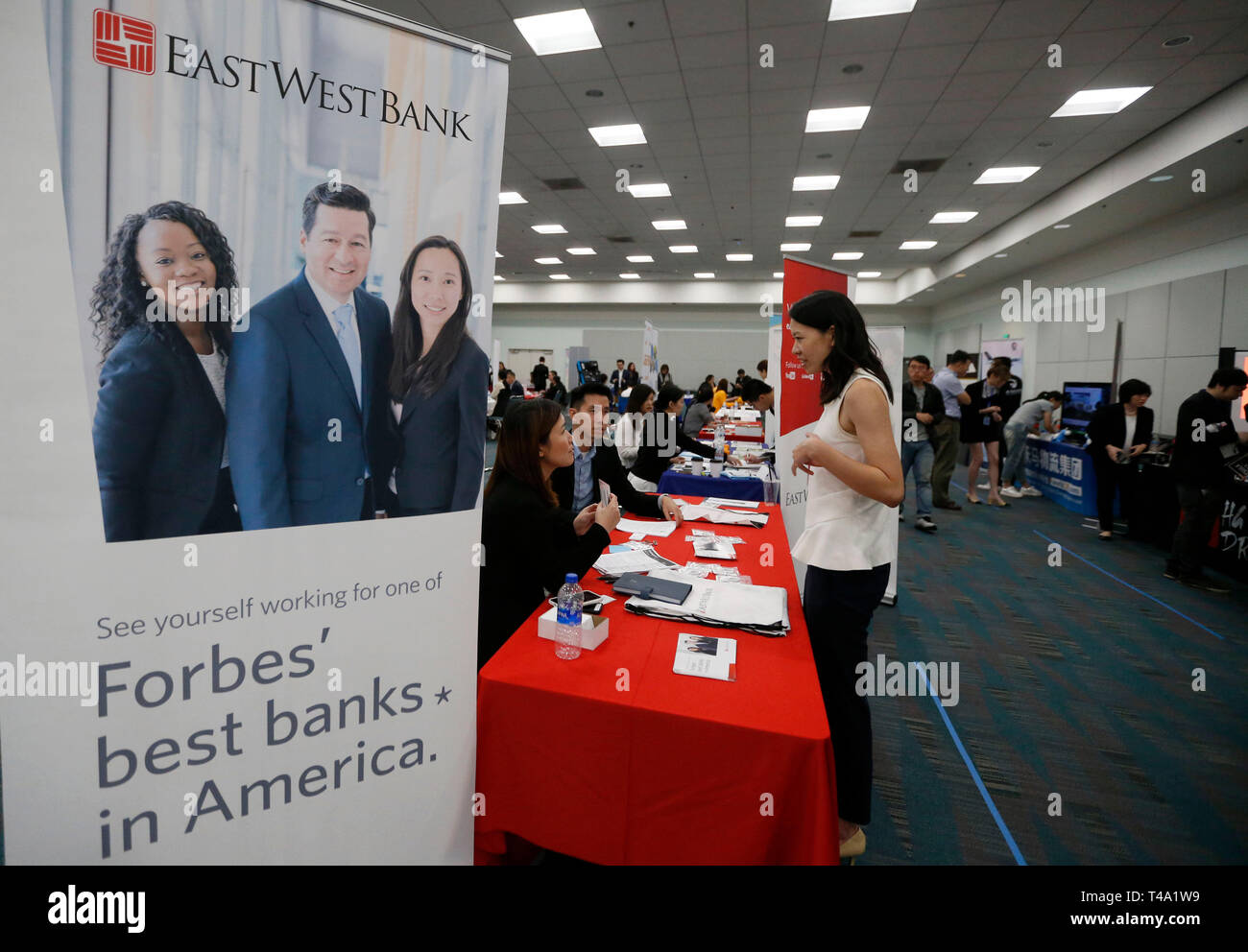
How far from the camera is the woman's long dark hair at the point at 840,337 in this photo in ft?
5.12

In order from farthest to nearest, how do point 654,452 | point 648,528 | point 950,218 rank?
point 950,218 → point 654,452 → point 648,528

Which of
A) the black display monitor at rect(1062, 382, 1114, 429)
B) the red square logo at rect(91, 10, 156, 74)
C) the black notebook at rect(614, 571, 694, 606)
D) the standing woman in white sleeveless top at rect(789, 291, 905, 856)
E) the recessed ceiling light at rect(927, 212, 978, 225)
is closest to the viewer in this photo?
the red square logo at rect(91, 10, 156, 74)

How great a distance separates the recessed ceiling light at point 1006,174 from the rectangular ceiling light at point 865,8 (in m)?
3.78

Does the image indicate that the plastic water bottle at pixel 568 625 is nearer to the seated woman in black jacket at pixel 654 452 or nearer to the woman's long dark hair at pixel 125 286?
the woman's long dark hair at pixel 125 286

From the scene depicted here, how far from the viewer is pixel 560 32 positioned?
4.25 m

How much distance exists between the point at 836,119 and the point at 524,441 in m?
5.47

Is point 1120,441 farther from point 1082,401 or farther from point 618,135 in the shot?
point 618,135

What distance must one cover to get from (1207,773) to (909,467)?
317cm

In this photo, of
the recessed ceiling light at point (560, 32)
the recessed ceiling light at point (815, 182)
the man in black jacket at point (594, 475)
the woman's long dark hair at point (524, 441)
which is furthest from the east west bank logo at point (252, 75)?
the recessed ceiling light at point (815, 182)

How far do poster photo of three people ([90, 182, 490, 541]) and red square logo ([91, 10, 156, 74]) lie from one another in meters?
0.18

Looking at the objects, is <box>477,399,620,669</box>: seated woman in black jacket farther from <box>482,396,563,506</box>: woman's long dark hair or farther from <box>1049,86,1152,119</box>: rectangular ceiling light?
<box>1049,86,1152,119</box>: rectangular ceiling light

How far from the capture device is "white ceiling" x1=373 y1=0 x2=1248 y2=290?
3.92 metres

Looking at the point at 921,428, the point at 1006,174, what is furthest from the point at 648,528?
the point at 1006,174
